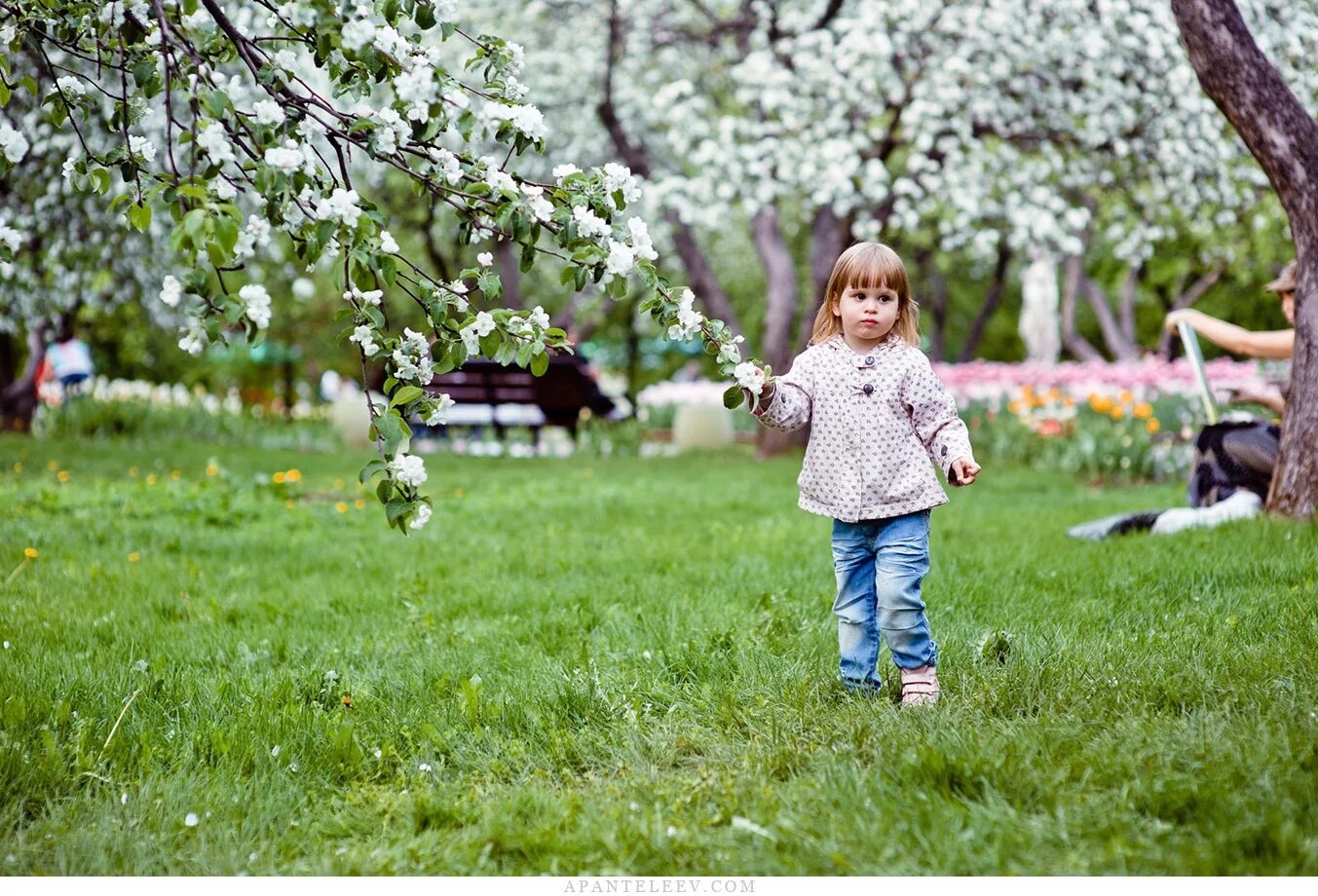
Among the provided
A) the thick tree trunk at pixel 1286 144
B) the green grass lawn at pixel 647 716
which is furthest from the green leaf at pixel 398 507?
the thick tree trunk at pixel 1286 144

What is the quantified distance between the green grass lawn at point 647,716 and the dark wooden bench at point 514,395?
30.9ft

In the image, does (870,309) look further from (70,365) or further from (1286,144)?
(70,365)

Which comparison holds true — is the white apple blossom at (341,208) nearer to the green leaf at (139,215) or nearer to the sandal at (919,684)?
the green leaf at (139,215)

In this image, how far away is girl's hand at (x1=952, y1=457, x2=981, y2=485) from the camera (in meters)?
3.08

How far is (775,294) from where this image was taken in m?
13.2

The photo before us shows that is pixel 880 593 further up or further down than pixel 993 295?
further down

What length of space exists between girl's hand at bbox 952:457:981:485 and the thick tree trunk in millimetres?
3171

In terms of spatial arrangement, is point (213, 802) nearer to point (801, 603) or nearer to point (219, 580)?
point (801, 603)

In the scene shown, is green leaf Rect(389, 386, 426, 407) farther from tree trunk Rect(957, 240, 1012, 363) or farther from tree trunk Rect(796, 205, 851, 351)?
tree trunk Rect(957, 240, 1012, 363)

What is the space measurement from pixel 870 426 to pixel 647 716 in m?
1.07

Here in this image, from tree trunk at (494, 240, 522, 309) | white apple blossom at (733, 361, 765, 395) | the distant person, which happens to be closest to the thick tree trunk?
Answer: white apple blossom at (733, 361, 765, 395)

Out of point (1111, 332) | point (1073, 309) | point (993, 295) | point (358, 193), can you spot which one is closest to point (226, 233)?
point (358, 193)

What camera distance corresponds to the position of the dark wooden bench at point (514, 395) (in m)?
15.5

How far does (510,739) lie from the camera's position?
3.17 metres
